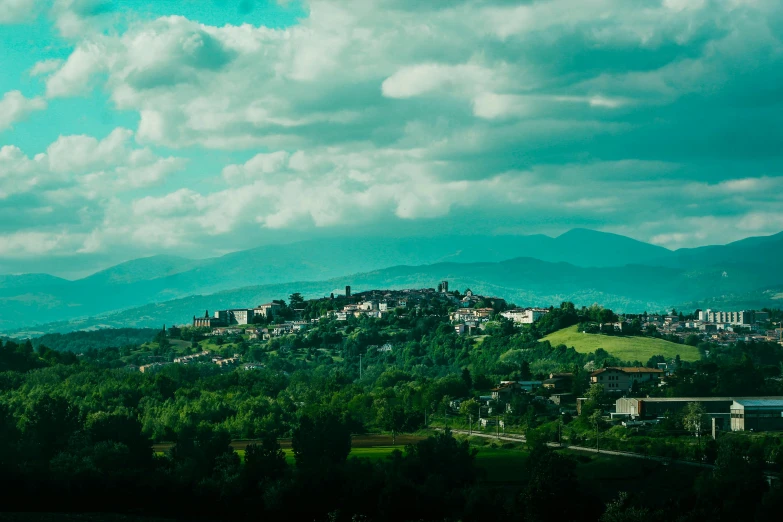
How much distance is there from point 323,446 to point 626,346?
249ft

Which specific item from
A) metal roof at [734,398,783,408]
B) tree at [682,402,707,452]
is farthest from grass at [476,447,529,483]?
metal roof at [734,398,783,408]

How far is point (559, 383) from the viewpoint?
95.6 m

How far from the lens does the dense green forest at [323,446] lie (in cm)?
4638

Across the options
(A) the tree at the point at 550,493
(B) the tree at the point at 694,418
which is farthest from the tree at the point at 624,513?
(B) the tree at the point at 694,418

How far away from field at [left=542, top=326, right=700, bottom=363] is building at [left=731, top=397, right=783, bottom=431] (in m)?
41.6

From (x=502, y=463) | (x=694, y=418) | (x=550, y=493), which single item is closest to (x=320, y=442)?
(x=502, y=463)

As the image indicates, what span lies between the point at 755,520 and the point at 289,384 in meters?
75.3

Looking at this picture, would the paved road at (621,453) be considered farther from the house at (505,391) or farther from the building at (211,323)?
the building at (211,323)

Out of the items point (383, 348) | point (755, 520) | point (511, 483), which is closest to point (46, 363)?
point (383, 348)

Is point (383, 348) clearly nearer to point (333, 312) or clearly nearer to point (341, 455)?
point (333, 312)

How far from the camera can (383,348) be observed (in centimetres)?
15525

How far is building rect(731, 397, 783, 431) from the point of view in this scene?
73250 millimetres

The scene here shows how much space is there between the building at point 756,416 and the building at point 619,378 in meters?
16.8

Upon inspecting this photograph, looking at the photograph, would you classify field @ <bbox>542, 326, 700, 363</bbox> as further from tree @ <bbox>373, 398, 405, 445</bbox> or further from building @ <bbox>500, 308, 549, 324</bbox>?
tree @ <bbox>373, 398, 405, 445</bbox>
